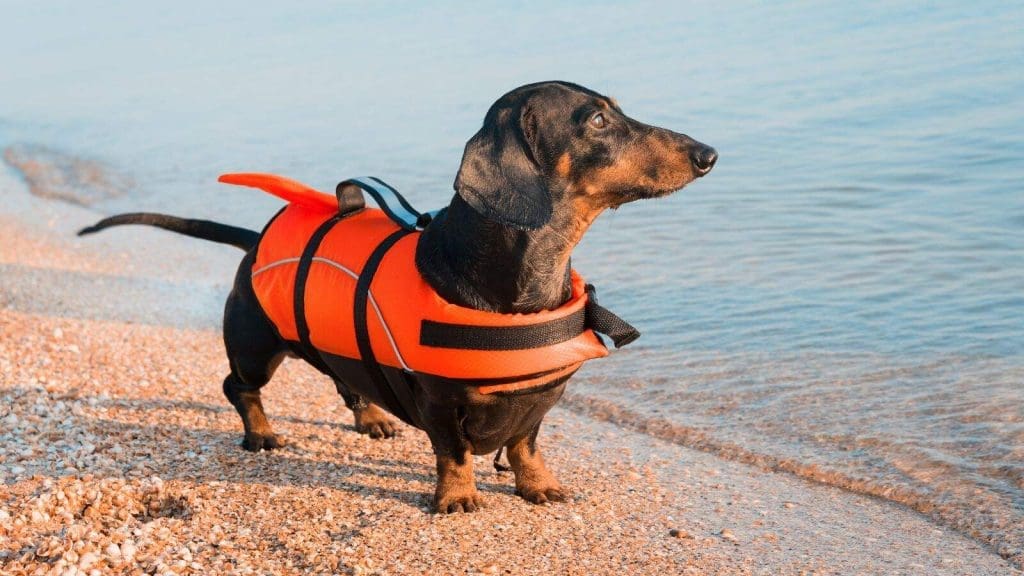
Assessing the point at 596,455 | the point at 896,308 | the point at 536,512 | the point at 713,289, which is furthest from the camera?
the point at 713,289

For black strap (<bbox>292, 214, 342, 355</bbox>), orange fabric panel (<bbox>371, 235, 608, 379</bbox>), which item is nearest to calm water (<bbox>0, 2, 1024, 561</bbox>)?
orange fabric panel (<bbox>371, 235, 608, 379</bbox>)

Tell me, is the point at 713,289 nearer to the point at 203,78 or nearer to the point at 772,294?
the point at 772,294

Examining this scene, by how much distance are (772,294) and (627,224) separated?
81.8 inches

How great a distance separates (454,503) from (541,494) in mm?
344

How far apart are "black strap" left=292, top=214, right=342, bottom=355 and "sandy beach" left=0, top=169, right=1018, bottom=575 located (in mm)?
560

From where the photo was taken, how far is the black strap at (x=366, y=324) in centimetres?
399

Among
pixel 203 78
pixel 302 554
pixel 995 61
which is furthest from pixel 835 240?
pixel 203 78

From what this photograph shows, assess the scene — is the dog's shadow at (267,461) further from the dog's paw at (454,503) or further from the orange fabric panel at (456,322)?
the orange fabric panel at (456,322)

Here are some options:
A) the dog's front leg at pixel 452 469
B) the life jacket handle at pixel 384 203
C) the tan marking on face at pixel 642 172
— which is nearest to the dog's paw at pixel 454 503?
the dog's front leg at pixel 452 469

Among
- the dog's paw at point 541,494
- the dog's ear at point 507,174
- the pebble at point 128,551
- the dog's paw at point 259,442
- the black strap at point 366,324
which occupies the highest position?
the dog's ear at point 507,174

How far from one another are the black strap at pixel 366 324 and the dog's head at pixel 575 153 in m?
0.66

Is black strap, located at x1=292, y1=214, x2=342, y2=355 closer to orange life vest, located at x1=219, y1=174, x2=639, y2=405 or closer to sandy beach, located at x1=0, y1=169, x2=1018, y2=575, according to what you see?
orange life vest, located at x1=219, y1=174, x2=639, y2=405

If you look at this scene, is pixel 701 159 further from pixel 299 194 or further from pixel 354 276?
pixel 299 194

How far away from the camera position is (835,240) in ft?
26.7
